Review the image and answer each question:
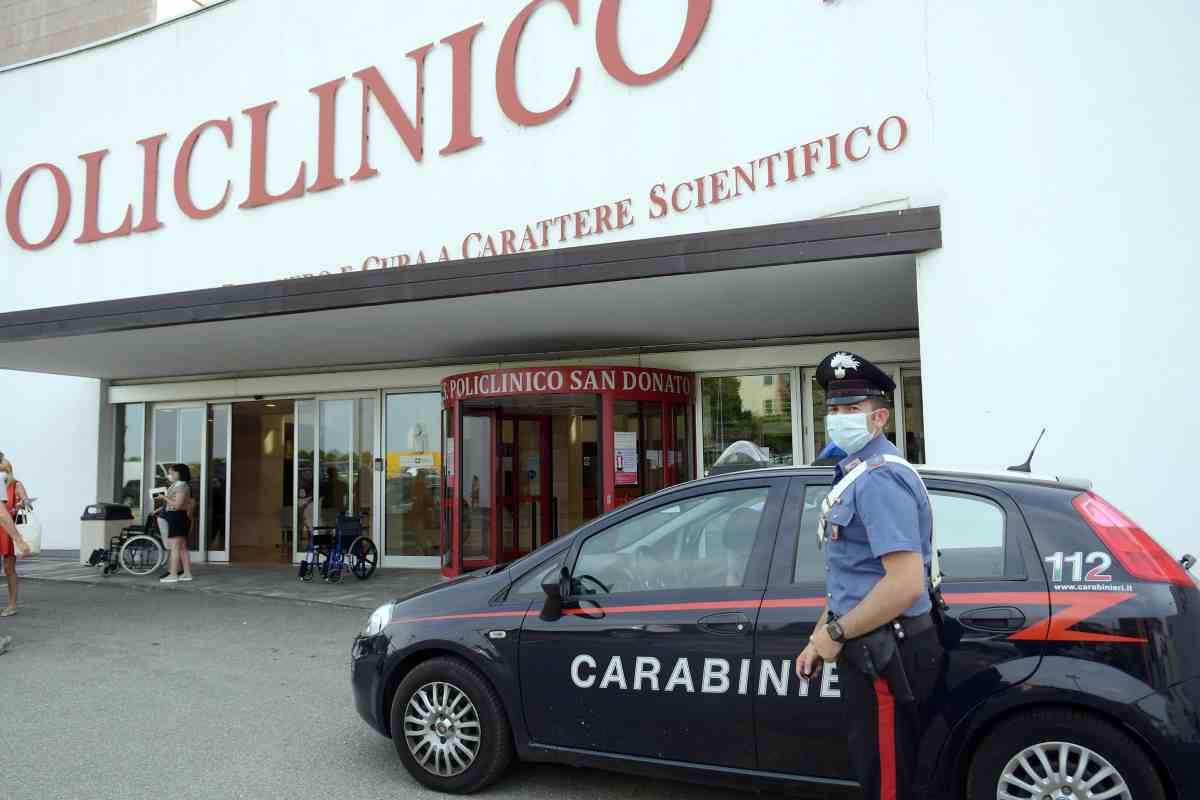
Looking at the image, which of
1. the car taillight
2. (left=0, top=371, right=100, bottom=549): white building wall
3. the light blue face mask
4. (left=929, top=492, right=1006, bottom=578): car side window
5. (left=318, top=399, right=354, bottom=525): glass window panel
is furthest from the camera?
(left=0, top=371, right=100, bottom=549): white building wall

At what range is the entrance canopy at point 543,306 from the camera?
738 centimetres

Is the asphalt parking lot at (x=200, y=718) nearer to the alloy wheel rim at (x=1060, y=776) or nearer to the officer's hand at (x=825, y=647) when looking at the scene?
the alloy wheel rim at (x=1060, y=776)

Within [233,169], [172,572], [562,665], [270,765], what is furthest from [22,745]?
[233,169]

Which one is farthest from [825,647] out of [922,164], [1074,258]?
[922,164]

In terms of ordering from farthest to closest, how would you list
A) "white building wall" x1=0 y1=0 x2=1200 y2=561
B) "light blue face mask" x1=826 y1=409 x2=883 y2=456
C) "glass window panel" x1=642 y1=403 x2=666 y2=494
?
"glass window panel" x1=642 y1=403 x2=666 y2=494 → "white building wall" x1=0 y1=0 x2=1200 y2=561 → "light blue face mask" x1=826 y1=409 x2=883 y2=456

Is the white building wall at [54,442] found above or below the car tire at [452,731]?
above

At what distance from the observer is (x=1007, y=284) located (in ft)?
23.0

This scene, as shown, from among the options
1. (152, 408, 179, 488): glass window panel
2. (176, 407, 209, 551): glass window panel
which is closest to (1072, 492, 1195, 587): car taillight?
(176, 407, 209, 551): glass window panel

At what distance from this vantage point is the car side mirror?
4000 millimetres

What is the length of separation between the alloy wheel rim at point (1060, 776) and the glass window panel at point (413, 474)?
34.3 ft

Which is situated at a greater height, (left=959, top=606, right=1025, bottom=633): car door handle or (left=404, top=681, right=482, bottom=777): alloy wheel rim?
(left=959, top=606, right=1025, bottom=633): car door handle

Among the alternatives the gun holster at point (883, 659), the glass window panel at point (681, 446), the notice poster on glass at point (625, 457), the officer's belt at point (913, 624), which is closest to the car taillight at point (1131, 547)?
the officer's belt at point (913, 624)

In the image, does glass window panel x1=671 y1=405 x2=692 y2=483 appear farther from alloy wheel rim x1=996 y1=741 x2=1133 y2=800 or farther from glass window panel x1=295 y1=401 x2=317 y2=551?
alloy wheel rim x1=996 y1=741 x2=1133 y2=800

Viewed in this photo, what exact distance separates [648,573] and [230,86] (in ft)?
37.4
